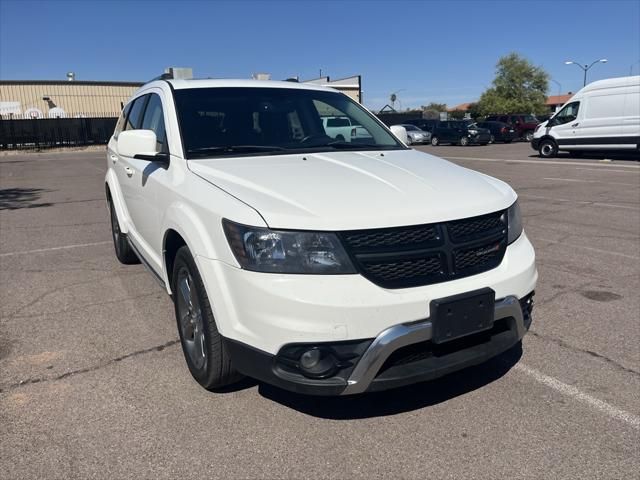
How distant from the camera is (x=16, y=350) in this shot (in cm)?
376

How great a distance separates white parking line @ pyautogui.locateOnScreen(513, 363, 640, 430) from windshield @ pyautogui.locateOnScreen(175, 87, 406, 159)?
190 cm

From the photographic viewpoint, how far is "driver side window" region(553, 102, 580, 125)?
1895cm

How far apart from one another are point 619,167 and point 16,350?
16.7m

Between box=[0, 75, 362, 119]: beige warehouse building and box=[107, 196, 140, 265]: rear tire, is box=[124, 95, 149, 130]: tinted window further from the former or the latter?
box=[0, 75, 362, 119]: beige warehouse building

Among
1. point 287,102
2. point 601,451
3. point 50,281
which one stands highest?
point 287,102

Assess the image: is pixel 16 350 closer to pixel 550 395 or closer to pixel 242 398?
pixel 242 398

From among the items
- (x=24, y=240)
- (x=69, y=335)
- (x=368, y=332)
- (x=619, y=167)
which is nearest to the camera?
(x=368, y=332)

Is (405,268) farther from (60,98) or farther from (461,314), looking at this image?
(60,98)

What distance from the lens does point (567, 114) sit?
19.2 m

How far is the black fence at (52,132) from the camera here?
34.5 metres

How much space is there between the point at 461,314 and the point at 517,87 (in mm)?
78764

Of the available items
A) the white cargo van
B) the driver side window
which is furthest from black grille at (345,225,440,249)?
the driver side window

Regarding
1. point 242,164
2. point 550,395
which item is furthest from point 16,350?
point 550,395

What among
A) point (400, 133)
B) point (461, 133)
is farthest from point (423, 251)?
point (461, 133)
